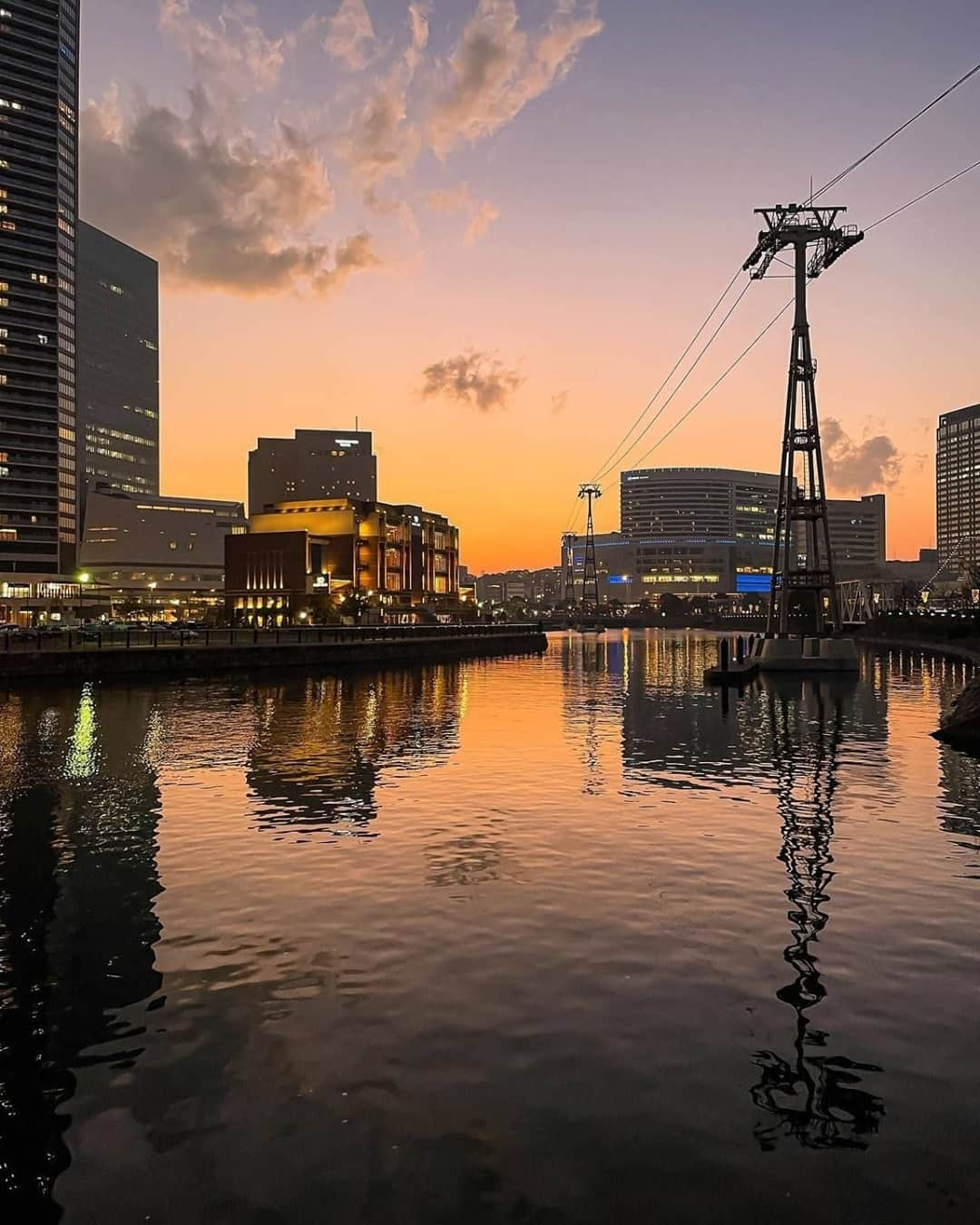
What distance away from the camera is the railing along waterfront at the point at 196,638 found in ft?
243

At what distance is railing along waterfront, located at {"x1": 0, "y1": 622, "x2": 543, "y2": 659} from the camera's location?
2911 inches

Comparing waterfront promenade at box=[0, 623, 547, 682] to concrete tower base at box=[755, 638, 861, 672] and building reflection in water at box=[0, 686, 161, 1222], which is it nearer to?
concrete tower base at box=[755, 638, 861, 672]

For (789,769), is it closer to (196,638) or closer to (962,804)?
(962,804)

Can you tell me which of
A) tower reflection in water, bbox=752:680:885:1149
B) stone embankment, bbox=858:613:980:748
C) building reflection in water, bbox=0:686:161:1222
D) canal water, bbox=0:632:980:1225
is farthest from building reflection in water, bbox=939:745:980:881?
building reflection in water, bbox=0:686:161:1222

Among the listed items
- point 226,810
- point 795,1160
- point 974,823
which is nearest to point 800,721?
point 974,823

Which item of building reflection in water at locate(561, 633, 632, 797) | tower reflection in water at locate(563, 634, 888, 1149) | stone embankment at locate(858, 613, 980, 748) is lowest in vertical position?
building reflection in water at locate(561, 633, 632, 797)

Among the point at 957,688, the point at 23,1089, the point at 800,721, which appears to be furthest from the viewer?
the point at 957,688

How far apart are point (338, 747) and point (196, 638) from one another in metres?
60.1

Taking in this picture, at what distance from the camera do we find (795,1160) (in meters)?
8.45

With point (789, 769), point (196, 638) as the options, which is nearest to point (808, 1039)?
point (789, 769)

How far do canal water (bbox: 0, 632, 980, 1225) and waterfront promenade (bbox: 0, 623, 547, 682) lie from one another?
42.5 meters

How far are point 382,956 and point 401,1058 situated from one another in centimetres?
326

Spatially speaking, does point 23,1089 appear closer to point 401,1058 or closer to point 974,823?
point 401,1058

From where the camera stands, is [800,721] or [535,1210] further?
[800,721]
